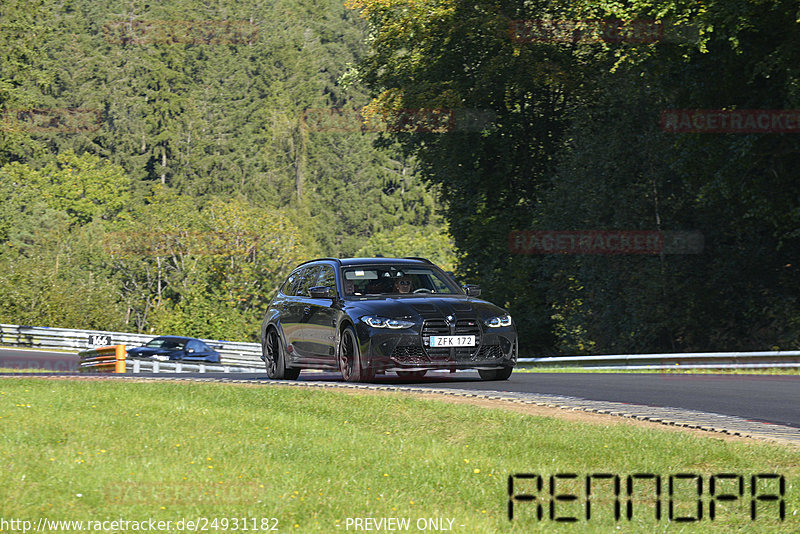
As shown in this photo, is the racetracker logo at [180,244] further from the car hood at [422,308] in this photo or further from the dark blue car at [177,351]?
the car hood at [422,308]

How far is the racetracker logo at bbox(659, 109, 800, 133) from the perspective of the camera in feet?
89.6

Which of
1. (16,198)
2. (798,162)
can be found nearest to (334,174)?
(16,198)

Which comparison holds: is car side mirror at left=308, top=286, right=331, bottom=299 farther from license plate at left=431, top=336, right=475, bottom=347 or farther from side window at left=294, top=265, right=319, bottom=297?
license plate at left=431, top=336, right=475, bottom=347

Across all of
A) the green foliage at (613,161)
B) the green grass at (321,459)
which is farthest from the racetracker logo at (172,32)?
the green grass at (321,459)

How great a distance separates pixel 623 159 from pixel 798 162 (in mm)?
10038

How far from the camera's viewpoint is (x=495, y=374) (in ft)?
58.5

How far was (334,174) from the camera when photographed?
142250 mm

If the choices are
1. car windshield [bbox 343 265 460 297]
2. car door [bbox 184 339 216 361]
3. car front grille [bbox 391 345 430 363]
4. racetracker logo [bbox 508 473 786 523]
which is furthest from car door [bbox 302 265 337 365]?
car door [bbox 184 339 216 361]

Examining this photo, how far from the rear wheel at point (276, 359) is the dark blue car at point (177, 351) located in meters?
25.5

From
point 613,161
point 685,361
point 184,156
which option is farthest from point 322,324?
point 184,156

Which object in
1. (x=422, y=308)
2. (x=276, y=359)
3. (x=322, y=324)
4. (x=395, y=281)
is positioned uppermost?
(x=395, y=281)

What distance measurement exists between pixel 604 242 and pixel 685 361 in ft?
32.4

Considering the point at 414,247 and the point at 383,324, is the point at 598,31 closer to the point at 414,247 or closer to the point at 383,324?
the point at 383,324

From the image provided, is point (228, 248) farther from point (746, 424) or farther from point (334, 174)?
point (746, 424)
